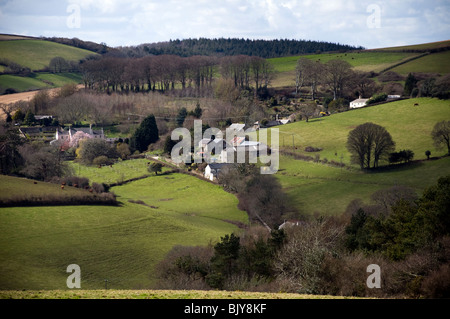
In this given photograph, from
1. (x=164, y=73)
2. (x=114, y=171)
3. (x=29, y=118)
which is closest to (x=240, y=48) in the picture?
(x=164, y=73)

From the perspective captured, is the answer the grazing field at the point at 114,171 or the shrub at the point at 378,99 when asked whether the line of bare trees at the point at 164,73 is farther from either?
the grazing field at the point at 114,171

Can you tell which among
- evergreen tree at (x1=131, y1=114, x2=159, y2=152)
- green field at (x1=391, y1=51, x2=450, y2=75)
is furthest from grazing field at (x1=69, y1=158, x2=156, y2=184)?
green field at (x1=391, y1=51, x2=450, y2=75)

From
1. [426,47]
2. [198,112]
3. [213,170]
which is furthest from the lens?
[426,47]

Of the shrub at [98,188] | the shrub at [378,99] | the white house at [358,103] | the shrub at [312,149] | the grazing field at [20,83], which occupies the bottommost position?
the shrub at [98,188]
